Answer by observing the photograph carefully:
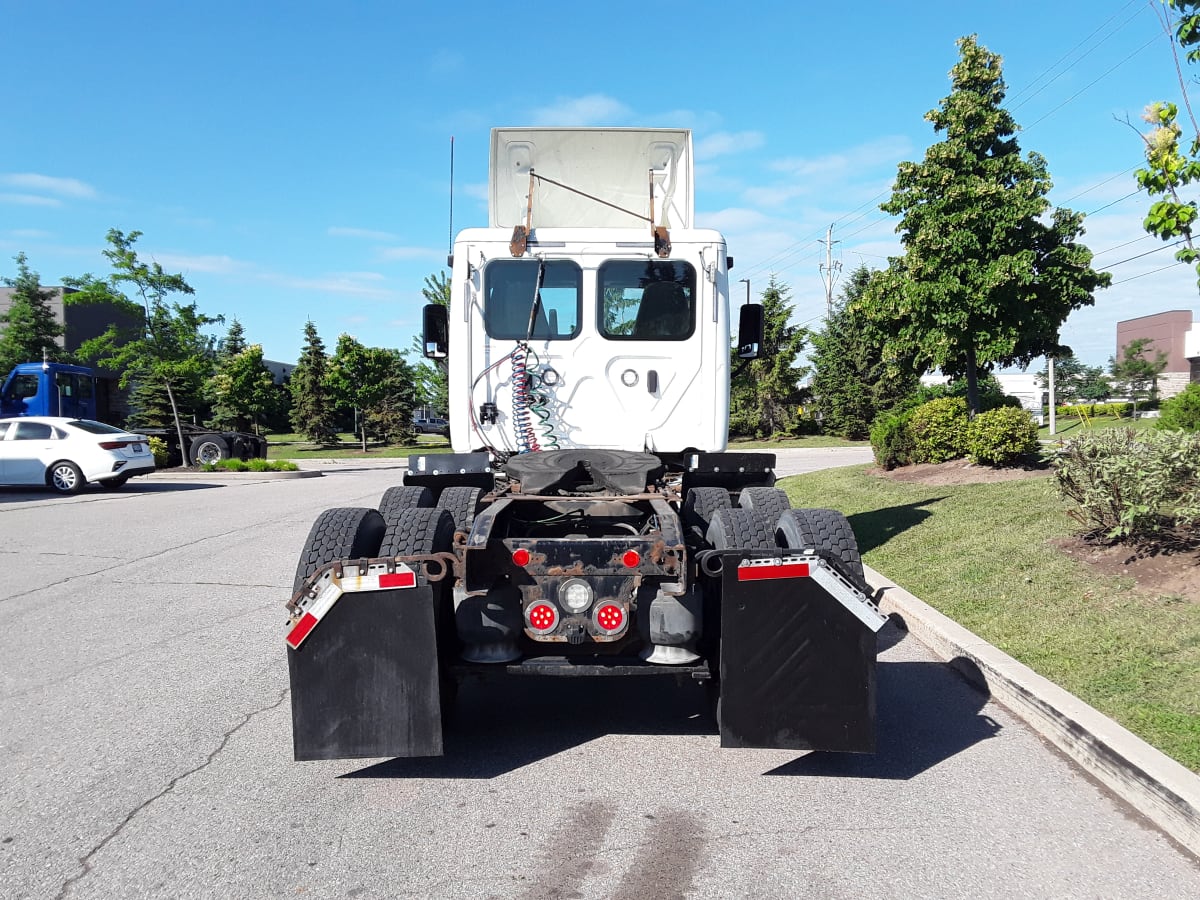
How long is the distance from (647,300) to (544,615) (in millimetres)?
3507

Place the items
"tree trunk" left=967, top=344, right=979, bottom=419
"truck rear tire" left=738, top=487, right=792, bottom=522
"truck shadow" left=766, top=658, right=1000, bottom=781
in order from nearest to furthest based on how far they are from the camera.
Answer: "truck shadow" left=766, top=658, right=1000, bottom=781 < "truck rear tire" left=738, top=487, right=792, bottom=522 < "tree trunk" left=967, top=344, right=979, bottom=419

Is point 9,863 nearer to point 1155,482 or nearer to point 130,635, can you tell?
point 130,635

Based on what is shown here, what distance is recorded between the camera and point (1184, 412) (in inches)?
448

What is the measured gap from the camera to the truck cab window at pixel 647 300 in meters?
6.98

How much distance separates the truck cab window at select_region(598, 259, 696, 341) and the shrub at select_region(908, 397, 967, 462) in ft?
28.0

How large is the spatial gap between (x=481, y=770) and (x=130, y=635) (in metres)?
4.00

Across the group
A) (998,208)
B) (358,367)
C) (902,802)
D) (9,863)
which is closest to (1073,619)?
(902,802)

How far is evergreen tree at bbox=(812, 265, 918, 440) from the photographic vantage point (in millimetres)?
39406

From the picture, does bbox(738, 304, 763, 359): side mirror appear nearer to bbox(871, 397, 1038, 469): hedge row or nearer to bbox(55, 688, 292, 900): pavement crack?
bbox(55, 688, 292, 900): pavement crack

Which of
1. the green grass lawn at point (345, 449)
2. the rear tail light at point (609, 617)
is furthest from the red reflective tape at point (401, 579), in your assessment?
the green grass lawn at point (345, 449)

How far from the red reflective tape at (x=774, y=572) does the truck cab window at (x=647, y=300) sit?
3403 mm

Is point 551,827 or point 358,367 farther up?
point 358,367

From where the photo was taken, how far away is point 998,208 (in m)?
15.1

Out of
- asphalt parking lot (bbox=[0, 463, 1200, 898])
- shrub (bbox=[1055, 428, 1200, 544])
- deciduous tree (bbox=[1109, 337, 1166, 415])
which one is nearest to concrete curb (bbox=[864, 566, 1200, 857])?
asphalt parking lot (bbox=[0, 463, 1200, 898])
